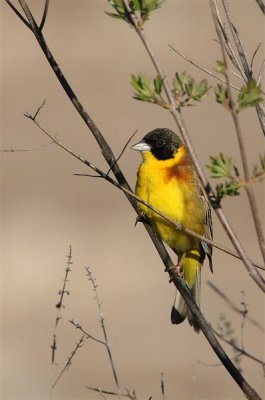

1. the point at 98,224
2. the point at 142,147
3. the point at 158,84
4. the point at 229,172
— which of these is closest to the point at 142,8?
the point at 158,84

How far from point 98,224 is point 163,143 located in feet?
22.1

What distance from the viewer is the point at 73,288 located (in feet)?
35.1

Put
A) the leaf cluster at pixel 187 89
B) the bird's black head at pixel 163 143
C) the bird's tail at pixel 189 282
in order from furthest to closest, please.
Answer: the bird's tail at pixel 189 282 → the bird's black head at pixel 163 143 → the leaf cluster at pixel 187 89

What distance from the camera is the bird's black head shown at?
5.16 metres

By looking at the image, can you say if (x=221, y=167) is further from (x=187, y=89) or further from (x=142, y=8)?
(x=142, y=8)

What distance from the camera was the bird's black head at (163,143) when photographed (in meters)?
5.16

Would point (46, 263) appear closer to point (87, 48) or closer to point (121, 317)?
point (121, 317)

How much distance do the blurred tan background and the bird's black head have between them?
2564 millimetres

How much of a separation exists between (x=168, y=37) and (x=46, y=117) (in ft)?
8.85

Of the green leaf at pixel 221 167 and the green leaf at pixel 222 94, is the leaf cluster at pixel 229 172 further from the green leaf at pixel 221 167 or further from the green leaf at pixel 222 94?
the green leaf at pixel 222 94

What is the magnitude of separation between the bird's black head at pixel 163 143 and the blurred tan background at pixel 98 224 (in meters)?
2.56

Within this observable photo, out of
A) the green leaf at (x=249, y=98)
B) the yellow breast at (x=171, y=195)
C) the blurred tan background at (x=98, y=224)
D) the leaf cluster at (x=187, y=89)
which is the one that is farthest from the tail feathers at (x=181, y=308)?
the green leaf at (x=249, y=98)

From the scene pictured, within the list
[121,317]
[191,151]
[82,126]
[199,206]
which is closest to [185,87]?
[191,151]

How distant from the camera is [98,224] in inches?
469
